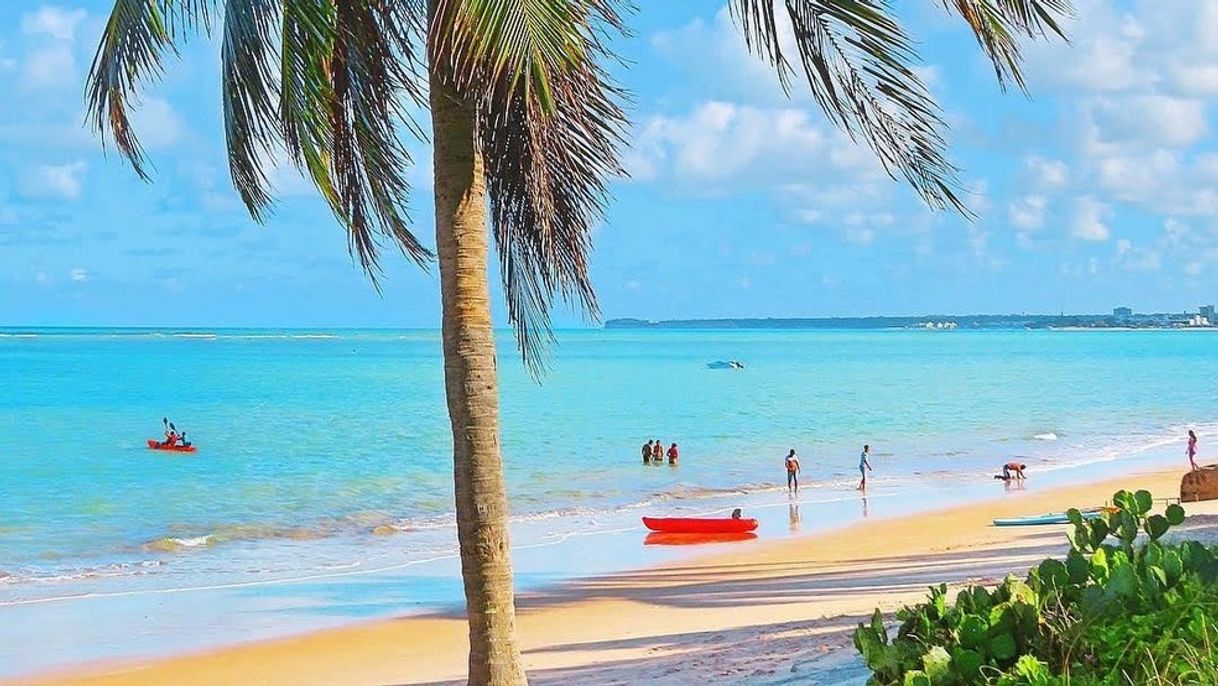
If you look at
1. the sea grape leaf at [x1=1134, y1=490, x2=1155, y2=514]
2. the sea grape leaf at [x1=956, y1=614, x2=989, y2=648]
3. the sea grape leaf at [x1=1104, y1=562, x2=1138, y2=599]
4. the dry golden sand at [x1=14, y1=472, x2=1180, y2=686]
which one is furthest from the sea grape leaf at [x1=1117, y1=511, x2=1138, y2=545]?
the dry golden sand at [x1=14, y1=472, x2=1180, y2=686]

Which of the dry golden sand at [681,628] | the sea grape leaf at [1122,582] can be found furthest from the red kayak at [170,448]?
the sea grape leaf at [1122,582]

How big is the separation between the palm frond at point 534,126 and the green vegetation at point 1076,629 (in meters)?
2.23

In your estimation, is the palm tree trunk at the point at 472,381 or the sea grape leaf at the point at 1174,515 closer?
the sea grape leaf at the point at 1174,515

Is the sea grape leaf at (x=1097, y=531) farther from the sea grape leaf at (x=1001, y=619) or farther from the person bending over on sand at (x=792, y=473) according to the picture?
the person bending over on sand at (x=792, y=473)

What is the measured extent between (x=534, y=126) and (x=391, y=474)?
30.3 m

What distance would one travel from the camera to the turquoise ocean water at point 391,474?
17203 millimetres

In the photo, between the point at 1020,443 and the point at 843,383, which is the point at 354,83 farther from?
the point at 843,383

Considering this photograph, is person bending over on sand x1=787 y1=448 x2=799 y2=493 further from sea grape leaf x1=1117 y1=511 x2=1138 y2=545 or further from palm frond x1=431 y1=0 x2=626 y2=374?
sea grape leaf x1=1117 y1=511 x2=1138 y2=545

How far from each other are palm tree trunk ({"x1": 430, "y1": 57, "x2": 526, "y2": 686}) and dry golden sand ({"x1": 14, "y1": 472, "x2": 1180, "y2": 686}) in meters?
2.14

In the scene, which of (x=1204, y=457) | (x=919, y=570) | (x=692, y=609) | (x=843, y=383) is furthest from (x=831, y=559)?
(x=843, y=383)

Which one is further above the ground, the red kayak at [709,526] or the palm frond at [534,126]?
the palm frond at [534,126]

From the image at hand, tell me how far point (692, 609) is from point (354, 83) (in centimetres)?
968

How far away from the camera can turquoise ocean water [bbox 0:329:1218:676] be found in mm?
17203

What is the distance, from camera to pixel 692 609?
1493 centimetres
